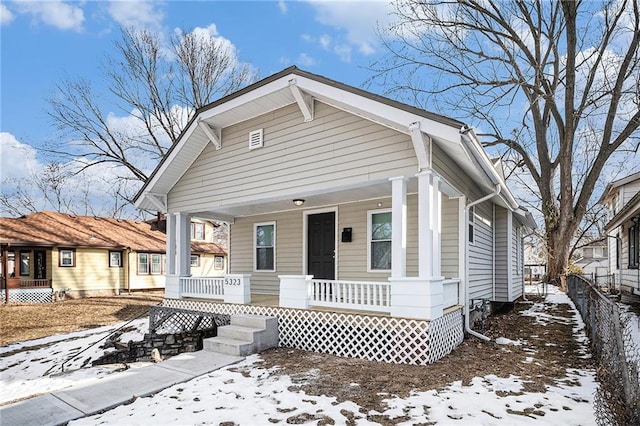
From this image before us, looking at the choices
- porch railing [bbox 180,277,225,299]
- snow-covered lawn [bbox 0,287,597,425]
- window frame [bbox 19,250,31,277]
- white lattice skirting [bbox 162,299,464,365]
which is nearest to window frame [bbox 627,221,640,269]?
white lattice skirting [bbox 162,299,464,365]

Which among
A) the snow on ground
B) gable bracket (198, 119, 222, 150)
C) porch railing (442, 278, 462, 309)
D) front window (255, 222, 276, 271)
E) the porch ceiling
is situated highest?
gable bracket (198, 119, 222, 150)

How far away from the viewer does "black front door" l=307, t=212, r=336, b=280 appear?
9.34 metres

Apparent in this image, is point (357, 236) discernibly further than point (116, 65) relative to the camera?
No

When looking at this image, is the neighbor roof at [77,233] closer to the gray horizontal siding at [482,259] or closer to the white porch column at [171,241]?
the white porch column at [171,241]

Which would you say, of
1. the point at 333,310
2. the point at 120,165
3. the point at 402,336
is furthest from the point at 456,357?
the point at 120,165

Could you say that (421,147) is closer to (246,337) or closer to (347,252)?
(347,252)

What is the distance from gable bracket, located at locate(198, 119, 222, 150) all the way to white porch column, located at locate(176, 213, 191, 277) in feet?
7.11

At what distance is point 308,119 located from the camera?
6.96 metres

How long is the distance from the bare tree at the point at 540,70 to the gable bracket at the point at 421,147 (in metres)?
11.0

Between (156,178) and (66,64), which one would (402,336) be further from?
(66,64)

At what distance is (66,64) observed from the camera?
17531 mm

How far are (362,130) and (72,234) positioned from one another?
62.7 ft

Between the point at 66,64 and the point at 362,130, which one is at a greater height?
the point at 66,64

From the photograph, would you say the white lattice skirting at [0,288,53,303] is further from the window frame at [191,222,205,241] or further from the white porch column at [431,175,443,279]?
the white porch column at [431,175,443,279]
